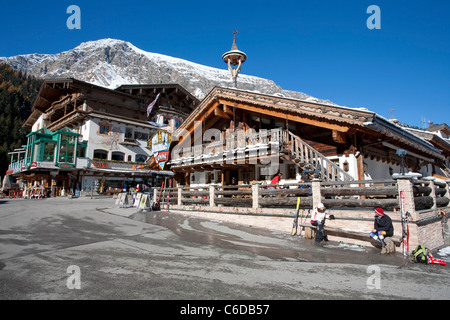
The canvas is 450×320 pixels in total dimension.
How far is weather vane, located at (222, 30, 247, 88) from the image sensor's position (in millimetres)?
20547

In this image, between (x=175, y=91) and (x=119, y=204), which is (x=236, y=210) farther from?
(x=175, y=91)

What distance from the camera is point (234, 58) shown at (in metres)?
20.9

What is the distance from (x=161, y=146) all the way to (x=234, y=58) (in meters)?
9.30

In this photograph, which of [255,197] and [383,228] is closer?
[383,228]

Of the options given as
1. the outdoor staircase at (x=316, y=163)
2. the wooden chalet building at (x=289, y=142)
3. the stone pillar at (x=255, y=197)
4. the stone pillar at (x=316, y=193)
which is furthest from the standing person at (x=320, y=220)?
the stone pillar at (x=255, y=197)

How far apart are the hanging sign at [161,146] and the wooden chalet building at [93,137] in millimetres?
8843

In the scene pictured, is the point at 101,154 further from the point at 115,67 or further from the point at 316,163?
the point at 115,67

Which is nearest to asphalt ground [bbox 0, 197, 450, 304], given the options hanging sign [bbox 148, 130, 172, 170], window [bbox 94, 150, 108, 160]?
hanging sign [bbox 148, 130, 172, 170]

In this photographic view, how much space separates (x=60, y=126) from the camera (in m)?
39.7

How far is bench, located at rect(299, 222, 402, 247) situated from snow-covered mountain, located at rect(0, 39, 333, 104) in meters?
107

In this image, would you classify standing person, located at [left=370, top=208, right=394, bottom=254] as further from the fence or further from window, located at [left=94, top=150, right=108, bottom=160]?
window, located at [left=94, top=150, right=108, bottom=160]

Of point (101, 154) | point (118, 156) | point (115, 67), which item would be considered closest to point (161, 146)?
point (101, 154)

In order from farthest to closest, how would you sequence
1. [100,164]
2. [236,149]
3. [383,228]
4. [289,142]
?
[100,164], [236,149], [289,142], [383,228]

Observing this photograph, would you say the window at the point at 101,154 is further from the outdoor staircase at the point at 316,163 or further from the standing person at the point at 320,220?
the standing person at the point at 320,220
